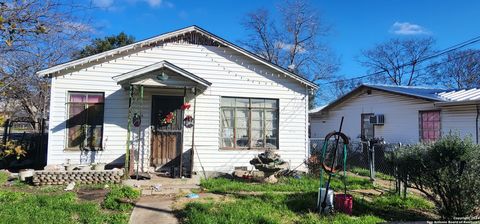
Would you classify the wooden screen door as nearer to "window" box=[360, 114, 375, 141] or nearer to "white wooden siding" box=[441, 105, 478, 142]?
"white wooden siding" box=[441, 105, 478, 142]

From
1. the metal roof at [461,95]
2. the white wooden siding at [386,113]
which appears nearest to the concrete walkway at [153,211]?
the metal roof at [461,95]

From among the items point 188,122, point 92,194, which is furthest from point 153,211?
point 188,122

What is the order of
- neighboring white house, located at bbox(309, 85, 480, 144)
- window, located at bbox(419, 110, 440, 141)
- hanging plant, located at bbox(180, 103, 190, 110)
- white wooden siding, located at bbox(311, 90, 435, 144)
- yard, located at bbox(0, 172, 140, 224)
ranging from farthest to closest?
1. white wooden siding, located at bbox(311, 90, 435, 144)
2. window, located at bbox(419, 110, 440, 141)
3. neighboring white house, located at bbox(309, 85, 480, 144)
4. hanging plant, located at bbox(180, 103, 190, 110)
5. yard, located at bbox(0, 172, 140, 224)

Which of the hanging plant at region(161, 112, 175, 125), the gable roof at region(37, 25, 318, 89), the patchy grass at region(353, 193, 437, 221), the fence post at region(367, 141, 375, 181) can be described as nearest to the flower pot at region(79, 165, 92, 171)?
the hanging plant at region(161, 112, 175, 125)

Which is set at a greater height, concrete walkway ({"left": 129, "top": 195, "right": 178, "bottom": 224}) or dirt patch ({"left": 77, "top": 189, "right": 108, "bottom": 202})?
dirt patch ({"left": 77, "top": 189, "right": 108, "bottom": 202})

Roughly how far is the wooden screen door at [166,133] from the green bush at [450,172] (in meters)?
6.34

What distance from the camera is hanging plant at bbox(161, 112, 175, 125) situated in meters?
9.84

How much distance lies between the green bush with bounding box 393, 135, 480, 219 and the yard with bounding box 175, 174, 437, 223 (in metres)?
0.69

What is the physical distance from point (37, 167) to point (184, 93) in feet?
Result: 18.3

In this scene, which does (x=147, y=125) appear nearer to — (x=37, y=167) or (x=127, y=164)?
(x=127, y=164)

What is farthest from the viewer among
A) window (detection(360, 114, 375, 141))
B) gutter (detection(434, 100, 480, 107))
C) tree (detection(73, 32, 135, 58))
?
tree (detection(73, 32, 135, 58))

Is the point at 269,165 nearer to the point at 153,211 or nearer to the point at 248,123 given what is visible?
the point at 248,123

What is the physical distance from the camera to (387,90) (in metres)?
14.8

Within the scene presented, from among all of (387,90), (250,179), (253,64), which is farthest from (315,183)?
(387,90)
